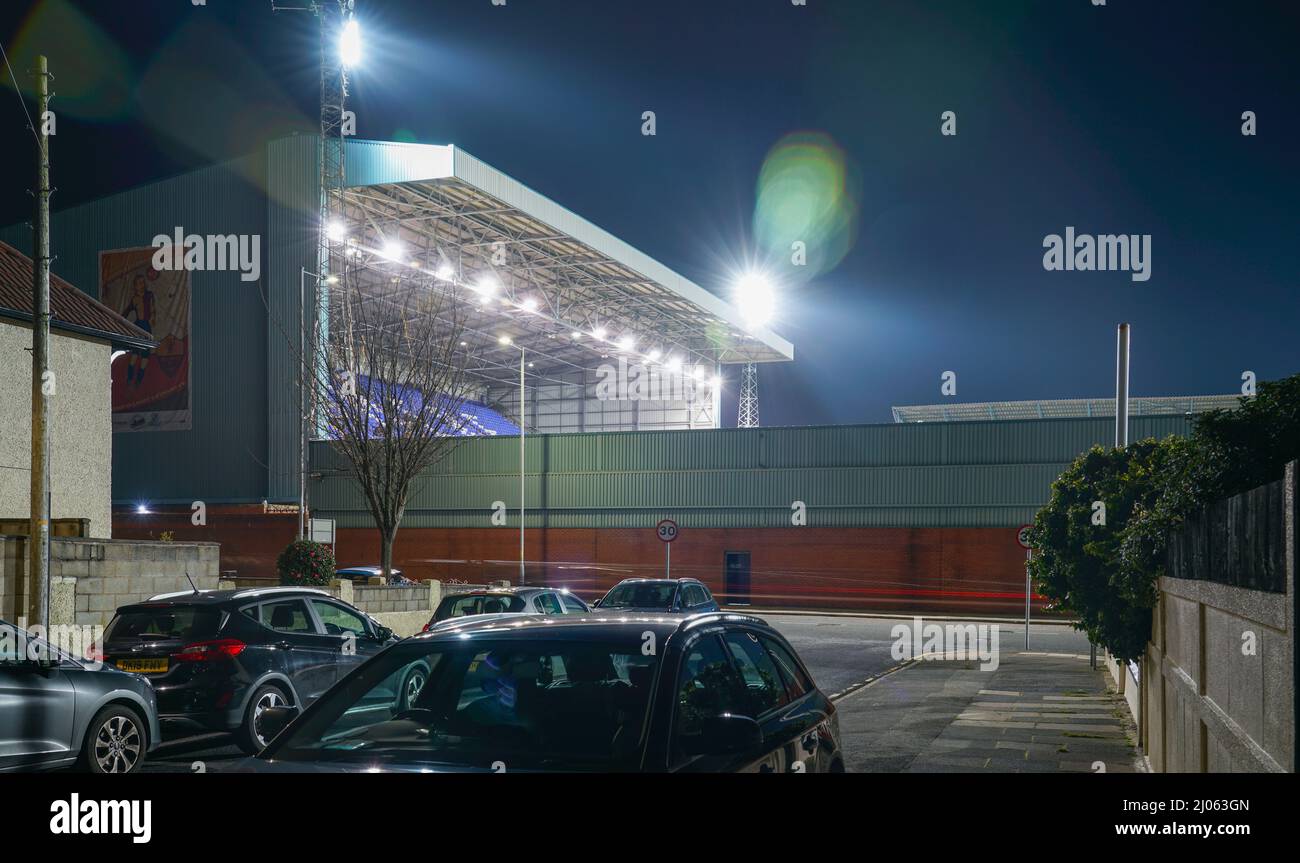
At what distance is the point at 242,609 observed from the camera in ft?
37.9

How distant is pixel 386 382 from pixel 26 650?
17850 mm

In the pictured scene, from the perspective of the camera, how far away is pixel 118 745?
31.3 feet

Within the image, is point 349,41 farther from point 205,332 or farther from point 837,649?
point 837,649

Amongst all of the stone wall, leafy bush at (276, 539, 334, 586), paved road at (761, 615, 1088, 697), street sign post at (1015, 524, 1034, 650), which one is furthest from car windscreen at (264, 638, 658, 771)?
the stone wall

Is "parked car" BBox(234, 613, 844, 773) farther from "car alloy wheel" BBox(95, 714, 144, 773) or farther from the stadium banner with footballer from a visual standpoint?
the stadium banner with footballer

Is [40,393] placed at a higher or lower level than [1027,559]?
higher

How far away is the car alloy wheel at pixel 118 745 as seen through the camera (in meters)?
9.34

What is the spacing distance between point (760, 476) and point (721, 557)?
3.77 meters

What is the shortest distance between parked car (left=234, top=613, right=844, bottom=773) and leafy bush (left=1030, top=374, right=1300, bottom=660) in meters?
3.72

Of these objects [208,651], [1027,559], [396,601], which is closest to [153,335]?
[396,601]

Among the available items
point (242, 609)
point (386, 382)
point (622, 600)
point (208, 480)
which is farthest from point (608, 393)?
point (242, 609)

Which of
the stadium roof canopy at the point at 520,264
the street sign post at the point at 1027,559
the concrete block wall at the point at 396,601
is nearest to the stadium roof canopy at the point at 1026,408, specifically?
the stadium roof canopy at the point at 520,264

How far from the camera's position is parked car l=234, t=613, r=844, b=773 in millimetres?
4348
